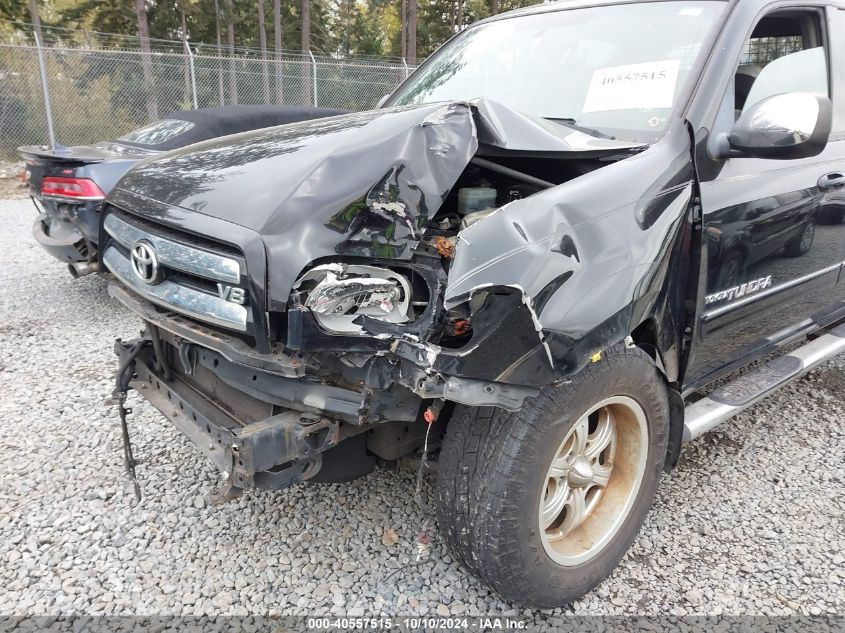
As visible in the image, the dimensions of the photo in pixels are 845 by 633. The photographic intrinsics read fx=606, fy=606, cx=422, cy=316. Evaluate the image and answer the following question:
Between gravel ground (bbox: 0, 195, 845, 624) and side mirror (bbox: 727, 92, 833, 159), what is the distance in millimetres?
1586

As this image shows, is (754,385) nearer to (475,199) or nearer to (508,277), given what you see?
(475,199)

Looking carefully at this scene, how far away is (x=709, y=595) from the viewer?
2.28 meters

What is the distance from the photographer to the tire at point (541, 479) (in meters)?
1.90

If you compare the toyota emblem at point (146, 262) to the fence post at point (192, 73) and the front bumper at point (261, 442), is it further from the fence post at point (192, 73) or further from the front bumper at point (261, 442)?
the fence post at point (192, 73)

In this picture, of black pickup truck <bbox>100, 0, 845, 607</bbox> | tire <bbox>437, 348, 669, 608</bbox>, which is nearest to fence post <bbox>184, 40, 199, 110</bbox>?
black pickup truck <bbox>100, 0, 845, 607</bbox>

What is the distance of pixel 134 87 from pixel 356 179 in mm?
13542

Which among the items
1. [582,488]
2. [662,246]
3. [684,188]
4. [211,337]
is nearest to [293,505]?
[211,337]

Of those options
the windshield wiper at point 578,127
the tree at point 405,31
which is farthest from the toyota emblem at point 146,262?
the tree at point 405,31

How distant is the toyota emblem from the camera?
2.11 m

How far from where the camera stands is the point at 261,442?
1788mm

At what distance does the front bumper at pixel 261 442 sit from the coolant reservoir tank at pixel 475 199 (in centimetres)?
87

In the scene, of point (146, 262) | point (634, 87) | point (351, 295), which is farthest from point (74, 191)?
point (634, 87)

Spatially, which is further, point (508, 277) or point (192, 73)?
point (192, 73)

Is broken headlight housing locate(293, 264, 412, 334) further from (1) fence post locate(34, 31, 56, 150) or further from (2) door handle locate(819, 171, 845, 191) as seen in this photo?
(1) fence post locate(34, 31, 56, 150)
